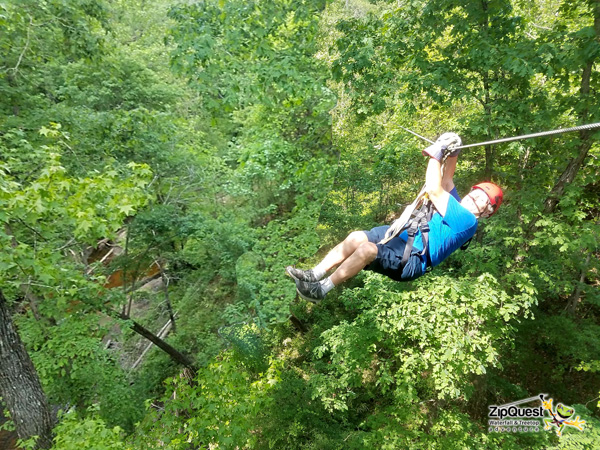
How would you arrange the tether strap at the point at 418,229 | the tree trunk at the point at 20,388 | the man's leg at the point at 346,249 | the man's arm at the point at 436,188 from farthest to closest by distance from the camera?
the tree trunk at the point at 20,388, the man's leg at the point at 346,249, the tether strap at the point at 418,229, the man's arm at the point at 436,188

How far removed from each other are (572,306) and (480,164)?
3057mm

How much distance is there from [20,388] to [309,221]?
4.98m

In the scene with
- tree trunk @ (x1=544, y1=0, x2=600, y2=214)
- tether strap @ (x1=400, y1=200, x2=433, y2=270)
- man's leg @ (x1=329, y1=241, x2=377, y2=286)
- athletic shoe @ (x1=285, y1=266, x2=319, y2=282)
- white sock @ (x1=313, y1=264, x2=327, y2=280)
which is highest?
tree trunk @ (x1=544, y1=0, x2=600, y2=214)

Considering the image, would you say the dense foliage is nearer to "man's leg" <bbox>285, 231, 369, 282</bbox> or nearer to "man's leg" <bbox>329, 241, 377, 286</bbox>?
"man's leg" <bbox>285, 231, 369, 282</bbox>

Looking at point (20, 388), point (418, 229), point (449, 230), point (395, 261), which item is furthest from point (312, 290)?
point (20, 388)

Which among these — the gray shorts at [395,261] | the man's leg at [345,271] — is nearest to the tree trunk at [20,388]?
the man's leg at [345,271]

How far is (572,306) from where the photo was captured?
615cm

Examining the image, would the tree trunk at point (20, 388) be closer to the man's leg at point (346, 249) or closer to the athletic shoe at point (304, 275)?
the athletic shoe at point (304, 275)

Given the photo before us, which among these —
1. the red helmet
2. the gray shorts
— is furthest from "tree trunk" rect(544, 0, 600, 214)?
the gray shorts

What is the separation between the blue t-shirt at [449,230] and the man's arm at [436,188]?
0.18 ft

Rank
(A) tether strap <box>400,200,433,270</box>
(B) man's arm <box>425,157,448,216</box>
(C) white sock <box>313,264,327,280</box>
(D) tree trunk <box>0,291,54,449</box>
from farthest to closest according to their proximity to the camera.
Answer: (D) tree trunk <box>0,291,54,449</box>, (C) white sock <box>313,264,327,280</box>, (A) tether strap <box>400,200,433,270</box>, (B) man's arm <box>425,157,448,216</box>

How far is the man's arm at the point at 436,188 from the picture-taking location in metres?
2.35

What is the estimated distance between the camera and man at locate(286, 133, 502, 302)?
239cm

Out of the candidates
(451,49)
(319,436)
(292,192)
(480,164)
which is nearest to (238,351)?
(319,436)
